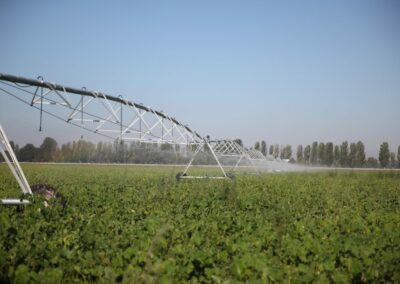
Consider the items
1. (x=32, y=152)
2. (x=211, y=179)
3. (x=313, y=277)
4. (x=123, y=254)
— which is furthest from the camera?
(x=32, y=152)

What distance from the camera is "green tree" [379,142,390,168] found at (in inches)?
2702

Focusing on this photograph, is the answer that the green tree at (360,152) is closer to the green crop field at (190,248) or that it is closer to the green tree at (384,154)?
the green tree at (384,154)

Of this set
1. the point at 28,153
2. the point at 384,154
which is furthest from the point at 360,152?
the point at 28,153

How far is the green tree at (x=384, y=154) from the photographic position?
68.6 meters

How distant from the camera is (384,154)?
6900 cm

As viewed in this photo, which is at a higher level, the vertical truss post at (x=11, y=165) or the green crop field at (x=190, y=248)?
the vertical truss post at (x=11, y=165)

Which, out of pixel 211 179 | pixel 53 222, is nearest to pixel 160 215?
pixel 53 222

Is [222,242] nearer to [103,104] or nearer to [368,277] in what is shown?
[368,277]

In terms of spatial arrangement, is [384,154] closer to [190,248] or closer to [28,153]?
[28,153]

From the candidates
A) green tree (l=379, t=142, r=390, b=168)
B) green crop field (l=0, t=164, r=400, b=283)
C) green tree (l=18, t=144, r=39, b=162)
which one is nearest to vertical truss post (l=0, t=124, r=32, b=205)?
green crop field (l=0, t=164, r=400, b=283)

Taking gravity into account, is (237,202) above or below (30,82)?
below

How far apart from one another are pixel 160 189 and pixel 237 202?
302 centimetres


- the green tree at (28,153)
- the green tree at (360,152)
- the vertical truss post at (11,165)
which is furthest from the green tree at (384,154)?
the vertical truss post at (11,165)

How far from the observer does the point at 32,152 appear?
6594cm
